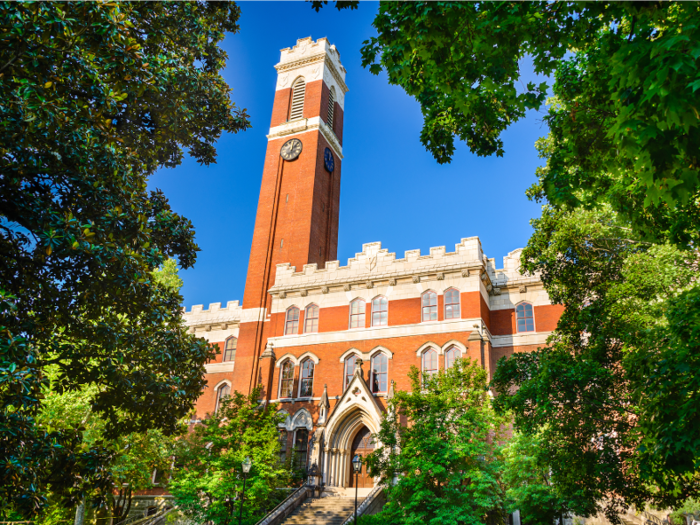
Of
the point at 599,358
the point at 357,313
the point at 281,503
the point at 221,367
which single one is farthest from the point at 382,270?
the point at 599,358

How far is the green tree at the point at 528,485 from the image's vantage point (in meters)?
19.5

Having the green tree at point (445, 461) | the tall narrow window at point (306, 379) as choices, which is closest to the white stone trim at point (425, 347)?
the tall narrow window at point (306, 379)

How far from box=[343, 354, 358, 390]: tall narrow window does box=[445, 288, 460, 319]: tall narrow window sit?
238 inches

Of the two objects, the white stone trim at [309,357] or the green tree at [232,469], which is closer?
the green tree at [232,469]

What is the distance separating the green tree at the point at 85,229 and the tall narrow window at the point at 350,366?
18957mm

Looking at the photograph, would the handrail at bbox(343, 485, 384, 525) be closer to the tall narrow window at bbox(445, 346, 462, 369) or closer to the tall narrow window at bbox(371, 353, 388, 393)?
the tall narrow window at bbox(371, 353, 388, 393)

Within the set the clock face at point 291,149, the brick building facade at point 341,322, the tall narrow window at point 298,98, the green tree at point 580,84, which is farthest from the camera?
the tall narrow window at point 298,98

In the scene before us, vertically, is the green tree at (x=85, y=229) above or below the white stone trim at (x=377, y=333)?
below

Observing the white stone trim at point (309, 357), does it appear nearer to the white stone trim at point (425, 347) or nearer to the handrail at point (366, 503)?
the white stone trim at point (425, 347)

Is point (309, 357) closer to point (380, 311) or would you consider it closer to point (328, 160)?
point (380, 311)

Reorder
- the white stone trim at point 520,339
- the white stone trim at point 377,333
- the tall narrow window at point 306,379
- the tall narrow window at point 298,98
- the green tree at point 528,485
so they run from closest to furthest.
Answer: the green tree at point 528,485 < the white stone trim at point 377,333 < the white stone trim at point 520,339 < the tall narrow window at point 306,379 < the tall narrow window at point 298,98

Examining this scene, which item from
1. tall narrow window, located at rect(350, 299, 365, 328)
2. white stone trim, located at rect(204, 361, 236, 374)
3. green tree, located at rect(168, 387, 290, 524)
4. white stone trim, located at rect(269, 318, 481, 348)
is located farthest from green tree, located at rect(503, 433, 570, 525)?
white stone trim, located at rect(204, 361, 236, 374)

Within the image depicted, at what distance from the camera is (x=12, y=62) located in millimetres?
8945

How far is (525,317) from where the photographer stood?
3106 cm
